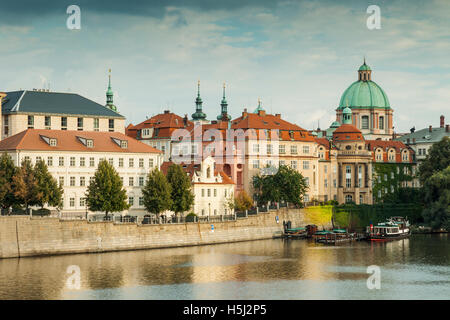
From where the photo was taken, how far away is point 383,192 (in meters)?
175

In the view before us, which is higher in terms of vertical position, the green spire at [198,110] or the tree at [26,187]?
the green spire at [198,110]

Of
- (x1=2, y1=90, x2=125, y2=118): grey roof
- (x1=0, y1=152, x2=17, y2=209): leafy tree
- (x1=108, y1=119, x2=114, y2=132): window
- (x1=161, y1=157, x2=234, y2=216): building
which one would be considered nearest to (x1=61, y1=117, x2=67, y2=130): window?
(x1=2, y1=90, x2=125, y2=118): grey roof

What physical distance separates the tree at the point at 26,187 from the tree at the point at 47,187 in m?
0.66

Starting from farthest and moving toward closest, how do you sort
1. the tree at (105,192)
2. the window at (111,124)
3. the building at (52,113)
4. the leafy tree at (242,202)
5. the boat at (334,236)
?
the window at (111,124) → the leafy tree at (242,202) → the building at (52,113) → the boat at (334,236) → the tree at (105,192)

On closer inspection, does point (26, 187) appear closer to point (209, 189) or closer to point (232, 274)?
point (232, 274)

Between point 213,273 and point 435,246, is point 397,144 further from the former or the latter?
point 213,273

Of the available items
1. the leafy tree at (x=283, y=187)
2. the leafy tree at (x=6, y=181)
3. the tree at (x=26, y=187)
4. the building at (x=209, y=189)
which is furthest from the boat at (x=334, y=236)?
the leafy tree at (x=6, y=181)

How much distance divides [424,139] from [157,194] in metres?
86.8

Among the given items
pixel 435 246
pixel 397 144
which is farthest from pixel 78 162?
pixel 397 144

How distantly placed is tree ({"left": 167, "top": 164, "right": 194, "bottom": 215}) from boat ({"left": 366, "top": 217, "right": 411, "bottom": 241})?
29.8 meters

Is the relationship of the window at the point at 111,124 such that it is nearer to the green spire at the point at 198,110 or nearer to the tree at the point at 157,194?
the tree at the point at 157,194

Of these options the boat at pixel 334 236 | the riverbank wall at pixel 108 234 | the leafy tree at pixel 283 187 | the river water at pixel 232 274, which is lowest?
the river water at pixel 232 274

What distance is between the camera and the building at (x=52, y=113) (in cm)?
13300
